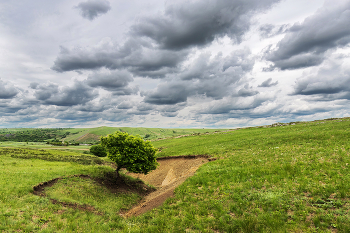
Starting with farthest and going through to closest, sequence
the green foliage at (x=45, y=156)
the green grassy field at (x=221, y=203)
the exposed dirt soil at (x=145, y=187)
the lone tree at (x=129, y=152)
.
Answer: the green foliage at (x=45, y=156)
the lone tree at (x=129, y=152)
the exposed dirt soil at (x=145, y=187)
the green grassy field at (x=221, y=203)

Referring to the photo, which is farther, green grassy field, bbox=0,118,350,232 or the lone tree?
the lone tree

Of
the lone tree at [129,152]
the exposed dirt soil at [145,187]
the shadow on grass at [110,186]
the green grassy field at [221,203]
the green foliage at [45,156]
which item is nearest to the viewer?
the green grassy field at [221,203]

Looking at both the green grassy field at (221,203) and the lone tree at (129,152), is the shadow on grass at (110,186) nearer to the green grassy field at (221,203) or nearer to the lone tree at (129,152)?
the green grassy field at (221,203)

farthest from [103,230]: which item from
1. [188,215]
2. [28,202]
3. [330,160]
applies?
[330,160]

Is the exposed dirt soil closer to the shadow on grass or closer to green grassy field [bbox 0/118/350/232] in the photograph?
the shadow on grass

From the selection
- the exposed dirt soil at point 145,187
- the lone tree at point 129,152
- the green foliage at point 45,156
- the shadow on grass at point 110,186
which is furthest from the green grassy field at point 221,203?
the green foliage at point 45,156

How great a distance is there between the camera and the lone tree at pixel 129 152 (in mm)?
25484

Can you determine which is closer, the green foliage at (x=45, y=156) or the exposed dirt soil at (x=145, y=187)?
the exposed dirt soil at (x=145, y=187)

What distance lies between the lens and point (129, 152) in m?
25.9

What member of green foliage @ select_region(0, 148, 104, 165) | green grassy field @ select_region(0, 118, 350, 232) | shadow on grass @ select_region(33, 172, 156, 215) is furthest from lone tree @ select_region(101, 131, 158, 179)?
green foliage @ select_region(0, 148, 104, 165)

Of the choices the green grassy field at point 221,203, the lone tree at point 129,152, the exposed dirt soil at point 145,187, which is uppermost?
the lone tree at point 129,152

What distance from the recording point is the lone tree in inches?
1003

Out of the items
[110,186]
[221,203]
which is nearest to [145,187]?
[110,186]

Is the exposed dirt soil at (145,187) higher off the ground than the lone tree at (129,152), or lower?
lower
